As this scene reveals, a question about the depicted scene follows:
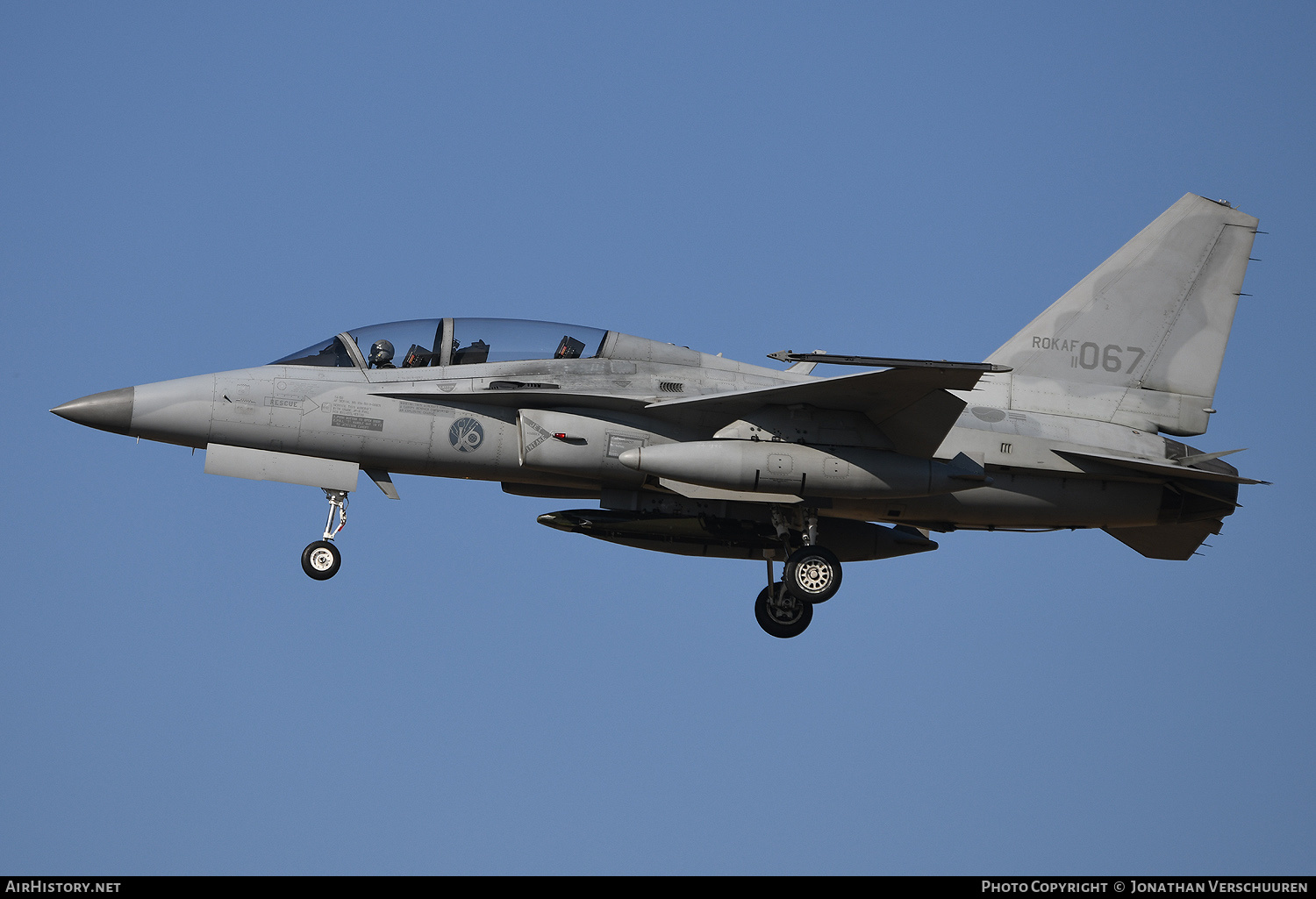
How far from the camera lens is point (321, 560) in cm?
1538

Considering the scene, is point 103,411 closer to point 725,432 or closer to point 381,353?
point 381,353

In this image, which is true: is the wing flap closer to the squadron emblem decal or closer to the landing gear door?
the landing gear door

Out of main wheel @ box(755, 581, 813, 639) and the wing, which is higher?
the wing

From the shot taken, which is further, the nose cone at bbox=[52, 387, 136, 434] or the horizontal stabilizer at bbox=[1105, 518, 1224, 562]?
the horizontal stabilizer at bbox=[1105, 518, 1224, 562]

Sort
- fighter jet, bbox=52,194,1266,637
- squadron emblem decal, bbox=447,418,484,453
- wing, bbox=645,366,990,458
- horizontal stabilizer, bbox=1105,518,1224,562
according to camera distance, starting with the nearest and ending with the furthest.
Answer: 1. wing, bbox=645,366,990,458
2. fighter jet, bbox=52,194,1266,637
3. squadron emblem decal, bbox=447,418,484,453
4. horizontal stabilizer, bbox=1105,518,1224,562

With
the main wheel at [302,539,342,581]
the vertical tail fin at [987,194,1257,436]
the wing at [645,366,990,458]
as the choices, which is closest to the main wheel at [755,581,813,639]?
the wing at [645,366,990,458]

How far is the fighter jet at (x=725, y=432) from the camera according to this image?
15.1 metres

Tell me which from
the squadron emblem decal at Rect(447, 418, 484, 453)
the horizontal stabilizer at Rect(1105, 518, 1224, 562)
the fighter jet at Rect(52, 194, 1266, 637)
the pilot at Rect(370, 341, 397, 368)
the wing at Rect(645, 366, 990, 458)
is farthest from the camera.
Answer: the horizontal stabilizer at Rect(1105, 518, 1224, 562)

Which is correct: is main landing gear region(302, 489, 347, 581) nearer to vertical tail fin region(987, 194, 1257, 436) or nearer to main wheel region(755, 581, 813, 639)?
main wheel region(755, 581, 813, 639)

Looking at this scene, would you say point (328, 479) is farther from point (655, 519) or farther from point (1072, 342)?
point (1072, 342)

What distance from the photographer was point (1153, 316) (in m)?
17.8

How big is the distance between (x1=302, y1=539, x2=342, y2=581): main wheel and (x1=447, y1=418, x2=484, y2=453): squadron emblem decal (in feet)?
5.98

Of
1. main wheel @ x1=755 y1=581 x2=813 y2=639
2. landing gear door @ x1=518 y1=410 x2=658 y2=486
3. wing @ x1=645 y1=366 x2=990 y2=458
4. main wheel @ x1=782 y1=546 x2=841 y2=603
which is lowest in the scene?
main wheel @ x1=755 y1=581 x2=813 y2=639

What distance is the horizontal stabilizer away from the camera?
17312mm
